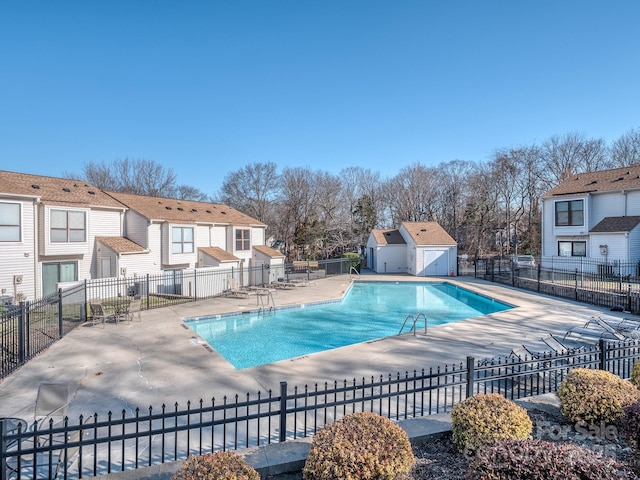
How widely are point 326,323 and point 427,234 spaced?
670 inches

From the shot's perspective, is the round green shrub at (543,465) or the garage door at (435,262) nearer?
the round green shrub at (543,465)

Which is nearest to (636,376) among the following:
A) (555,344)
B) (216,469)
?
(555,344)

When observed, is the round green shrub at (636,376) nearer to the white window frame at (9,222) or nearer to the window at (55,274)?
the window at (55,274)

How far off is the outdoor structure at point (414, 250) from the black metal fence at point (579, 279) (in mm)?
2531

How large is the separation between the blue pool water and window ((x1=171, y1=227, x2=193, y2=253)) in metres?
9.19

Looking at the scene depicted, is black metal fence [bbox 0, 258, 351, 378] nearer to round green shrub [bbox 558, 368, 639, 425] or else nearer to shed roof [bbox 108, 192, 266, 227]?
shed roof [bbox 108, 192, 266, 227]

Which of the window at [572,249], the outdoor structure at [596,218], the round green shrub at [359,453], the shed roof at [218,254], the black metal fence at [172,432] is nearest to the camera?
the round green shrub at [359,453]

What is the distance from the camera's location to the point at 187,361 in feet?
27.4

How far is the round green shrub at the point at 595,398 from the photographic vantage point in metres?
4.28

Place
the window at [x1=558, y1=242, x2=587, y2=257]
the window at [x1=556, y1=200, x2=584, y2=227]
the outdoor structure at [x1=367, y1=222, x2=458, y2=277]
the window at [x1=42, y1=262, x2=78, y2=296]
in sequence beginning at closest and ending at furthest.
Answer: the window at [x1=42, y1=262, x2=78, y2=296] < the window at [x1=558, y1=242, x2=587, y2=257] < the window at [x1=556, y1=200, x2=584, y2=227] < the outdoor structure at [x1=367, y1=222, x2=458, y2=277]

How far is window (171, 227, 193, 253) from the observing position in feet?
70.6

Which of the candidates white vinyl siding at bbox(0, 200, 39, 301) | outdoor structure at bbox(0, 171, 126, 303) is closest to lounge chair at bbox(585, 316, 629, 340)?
outdoor structure at bbox(0, 171, 126, 303)

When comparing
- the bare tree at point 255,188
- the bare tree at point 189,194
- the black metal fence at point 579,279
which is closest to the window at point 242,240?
the bare tree at point 255,188

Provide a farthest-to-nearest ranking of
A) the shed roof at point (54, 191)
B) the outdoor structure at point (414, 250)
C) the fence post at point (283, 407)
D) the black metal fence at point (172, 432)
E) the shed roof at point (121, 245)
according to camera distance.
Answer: the outdoor structure at point (414, 250) < the shed roof at point (121, 245) < the shed roof at point (54, 191) < the fence post at point (283, 407) < the black metal fence at point (172, 432)
